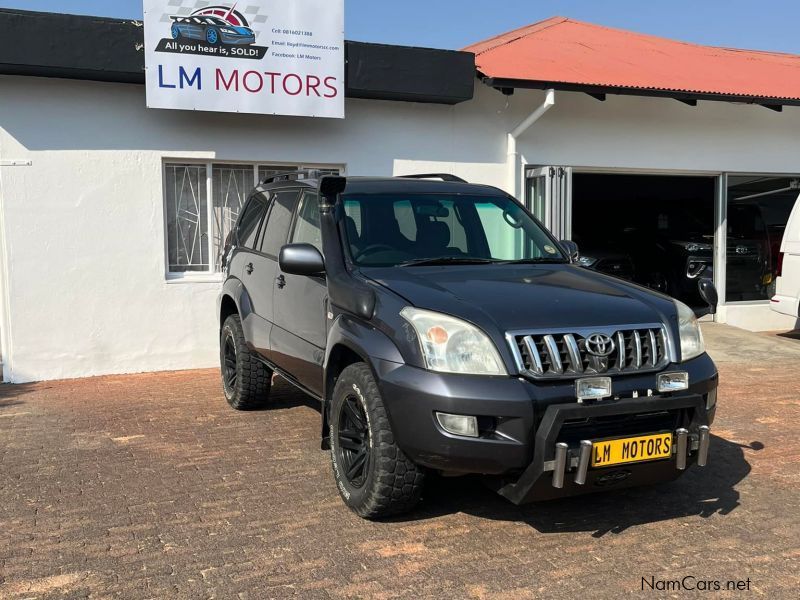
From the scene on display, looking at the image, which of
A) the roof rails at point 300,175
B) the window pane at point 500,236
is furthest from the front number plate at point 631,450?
the roof rails at point 300,175

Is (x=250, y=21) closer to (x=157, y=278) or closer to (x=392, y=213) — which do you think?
(x=157, y=278)

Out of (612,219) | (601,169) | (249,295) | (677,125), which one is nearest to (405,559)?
(249,295)

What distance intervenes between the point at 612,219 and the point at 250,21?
1007 centimetres

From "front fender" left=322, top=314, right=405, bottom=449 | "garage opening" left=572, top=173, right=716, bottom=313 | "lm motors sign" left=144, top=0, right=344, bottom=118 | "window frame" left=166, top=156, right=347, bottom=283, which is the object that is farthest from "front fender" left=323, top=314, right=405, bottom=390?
"garage opening" left=572, top=173, right=716, bottom=313

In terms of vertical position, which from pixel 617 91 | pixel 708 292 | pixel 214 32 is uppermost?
pixel 214 32

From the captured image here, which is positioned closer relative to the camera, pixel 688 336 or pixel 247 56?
pixel 688 336

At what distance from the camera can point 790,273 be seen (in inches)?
378

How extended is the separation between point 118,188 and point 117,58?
1380 mm

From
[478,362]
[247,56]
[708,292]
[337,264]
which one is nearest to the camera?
[478,362]

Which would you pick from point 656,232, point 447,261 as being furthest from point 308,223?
point 656,232

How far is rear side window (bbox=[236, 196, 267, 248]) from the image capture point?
6.35 m

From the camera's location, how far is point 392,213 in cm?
488

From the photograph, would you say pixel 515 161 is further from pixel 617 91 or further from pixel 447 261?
pixel 447 261

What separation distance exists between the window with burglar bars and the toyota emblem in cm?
550
